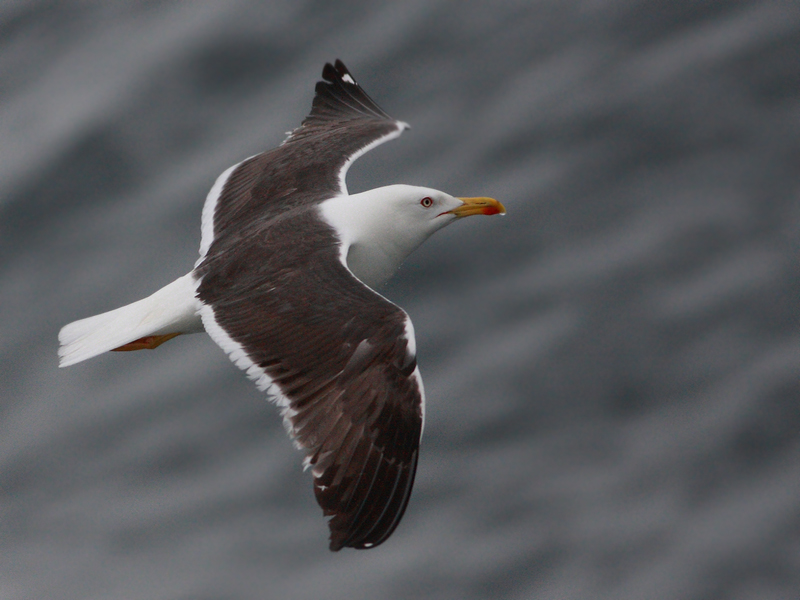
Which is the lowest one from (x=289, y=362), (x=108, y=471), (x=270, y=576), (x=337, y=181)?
(x=270, y=576)

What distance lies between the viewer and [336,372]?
6.20 m

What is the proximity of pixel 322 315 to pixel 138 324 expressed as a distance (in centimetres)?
139

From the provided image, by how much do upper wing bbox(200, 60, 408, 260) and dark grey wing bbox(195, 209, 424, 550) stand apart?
3.34 ft

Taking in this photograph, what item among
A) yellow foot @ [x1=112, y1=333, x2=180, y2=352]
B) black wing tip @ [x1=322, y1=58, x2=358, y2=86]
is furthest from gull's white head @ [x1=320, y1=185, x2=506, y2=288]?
black wing tip @ [x1=322, y1=58, x2=358, y2=86]

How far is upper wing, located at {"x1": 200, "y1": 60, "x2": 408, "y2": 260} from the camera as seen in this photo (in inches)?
308

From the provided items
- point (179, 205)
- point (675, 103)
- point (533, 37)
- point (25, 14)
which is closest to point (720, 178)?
point (675, 103)

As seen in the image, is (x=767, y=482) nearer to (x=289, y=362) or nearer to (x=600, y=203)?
(x=600, y=203)

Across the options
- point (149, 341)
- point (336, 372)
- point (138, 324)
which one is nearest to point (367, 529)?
point (336, 372)

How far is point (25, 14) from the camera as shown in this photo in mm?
12727

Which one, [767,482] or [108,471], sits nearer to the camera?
[767,482]

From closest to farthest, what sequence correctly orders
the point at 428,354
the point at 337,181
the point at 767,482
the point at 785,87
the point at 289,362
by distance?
the point at 289,362
the point at 337,181
the point at 767,482
the point at 428,354
the point at 785,87

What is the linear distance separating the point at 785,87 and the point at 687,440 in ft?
11.5

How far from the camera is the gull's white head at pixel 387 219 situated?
289 inches

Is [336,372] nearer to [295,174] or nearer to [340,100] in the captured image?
[295,174]
